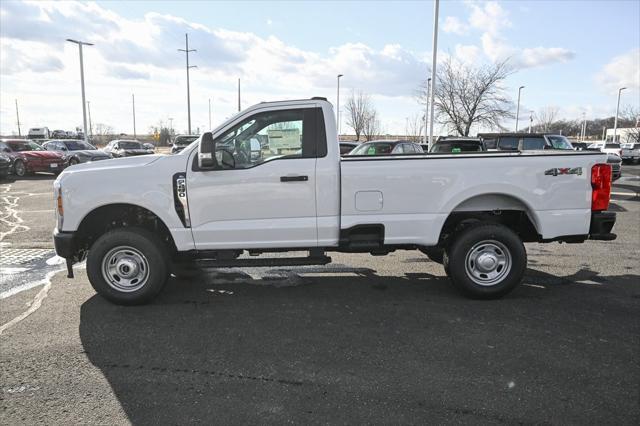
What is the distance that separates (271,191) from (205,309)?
56.4 inches

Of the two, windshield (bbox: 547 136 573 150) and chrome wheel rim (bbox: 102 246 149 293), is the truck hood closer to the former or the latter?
chrome wheel rim (bbox: 102 246 149 293)

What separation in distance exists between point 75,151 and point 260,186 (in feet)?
79.5

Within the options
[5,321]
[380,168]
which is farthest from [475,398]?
[5,321]

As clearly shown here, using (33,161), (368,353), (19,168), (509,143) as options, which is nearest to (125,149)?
(33,161)

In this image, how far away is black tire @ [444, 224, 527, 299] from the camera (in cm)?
509

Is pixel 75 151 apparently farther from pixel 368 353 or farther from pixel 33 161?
pixel 368 353

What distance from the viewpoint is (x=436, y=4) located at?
2089cm

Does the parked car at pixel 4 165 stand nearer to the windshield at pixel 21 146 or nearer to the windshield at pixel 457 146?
the windshield at pixel 21 146

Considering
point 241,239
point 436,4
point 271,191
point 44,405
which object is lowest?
point 44,405

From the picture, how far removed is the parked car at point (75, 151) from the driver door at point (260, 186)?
2160cm

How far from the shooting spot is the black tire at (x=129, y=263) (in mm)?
4910

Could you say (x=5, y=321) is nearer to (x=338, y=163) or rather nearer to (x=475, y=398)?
(x=338, y=163)

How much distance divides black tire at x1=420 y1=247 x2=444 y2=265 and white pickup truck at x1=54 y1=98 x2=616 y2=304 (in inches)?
19.6

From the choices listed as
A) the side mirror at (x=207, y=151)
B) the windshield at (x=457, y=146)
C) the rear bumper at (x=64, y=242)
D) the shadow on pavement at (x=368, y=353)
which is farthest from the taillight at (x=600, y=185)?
the windshield at (x=457, y=146)
